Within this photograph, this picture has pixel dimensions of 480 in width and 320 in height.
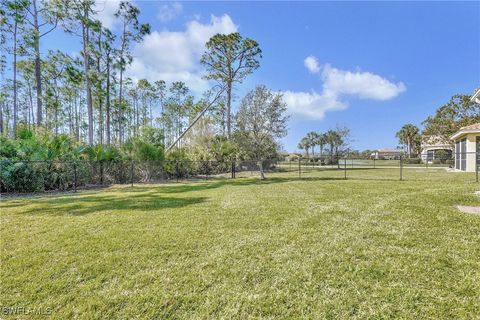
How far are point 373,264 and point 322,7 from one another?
1210 centimetres

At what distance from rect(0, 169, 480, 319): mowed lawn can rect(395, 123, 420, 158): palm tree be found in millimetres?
47166

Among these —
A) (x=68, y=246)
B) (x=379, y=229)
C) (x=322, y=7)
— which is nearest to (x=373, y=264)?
(x=379, y=229)

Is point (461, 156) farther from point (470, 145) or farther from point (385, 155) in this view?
point (385, 155)

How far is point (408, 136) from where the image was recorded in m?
44.1

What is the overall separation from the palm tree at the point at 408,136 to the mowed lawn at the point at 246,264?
155 feet

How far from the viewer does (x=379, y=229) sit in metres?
3.97

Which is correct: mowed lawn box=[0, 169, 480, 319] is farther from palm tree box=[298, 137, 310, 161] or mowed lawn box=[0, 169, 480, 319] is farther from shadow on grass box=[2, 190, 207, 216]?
palm tree box=[298, 137, 310, 161]

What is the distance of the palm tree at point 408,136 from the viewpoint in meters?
43.0

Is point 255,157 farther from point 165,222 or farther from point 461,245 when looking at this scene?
point 461,245

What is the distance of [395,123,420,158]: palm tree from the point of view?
141 feet

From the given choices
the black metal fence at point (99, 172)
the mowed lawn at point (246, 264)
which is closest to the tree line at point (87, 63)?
the black metal fence at point (99, 172)

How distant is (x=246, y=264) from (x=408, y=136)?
2061 inches

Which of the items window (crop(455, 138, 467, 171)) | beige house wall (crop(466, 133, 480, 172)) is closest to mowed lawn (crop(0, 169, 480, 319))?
beige house wall (crop(466, 133, 480, 172))

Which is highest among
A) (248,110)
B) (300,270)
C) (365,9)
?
(365,9)
